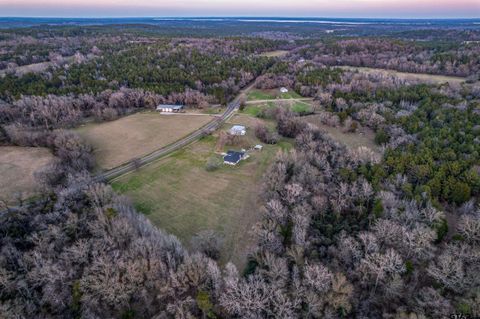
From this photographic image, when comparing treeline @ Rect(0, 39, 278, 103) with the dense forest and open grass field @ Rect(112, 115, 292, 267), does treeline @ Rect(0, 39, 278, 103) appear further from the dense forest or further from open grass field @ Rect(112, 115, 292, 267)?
open grass field @ Rect(112, 115, 292, 267)

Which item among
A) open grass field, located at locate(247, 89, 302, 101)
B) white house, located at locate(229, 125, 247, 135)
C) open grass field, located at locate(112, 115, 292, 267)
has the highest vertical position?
open grass field, located at locate(247, 89, 302, 101)

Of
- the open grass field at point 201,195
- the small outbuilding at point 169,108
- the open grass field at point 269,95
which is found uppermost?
the open grass field at point 269,95

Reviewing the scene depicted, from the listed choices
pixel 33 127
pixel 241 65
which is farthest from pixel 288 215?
pixel 241 65

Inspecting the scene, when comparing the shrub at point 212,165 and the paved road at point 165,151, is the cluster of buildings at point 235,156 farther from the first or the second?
the paved road at point 165,151

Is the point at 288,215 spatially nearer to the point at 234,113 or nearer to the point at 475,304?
the point at 475,304

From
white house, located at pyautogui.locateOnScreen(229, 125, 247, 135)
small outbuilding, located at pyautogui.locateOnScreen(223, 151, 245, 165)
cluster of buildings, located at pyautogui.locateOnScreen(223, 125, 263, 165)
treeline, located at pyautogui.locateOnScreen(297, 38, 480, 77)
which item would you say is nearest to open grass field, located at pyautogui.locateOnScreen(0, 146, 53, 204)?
small outbuilding, located at pyautogui.locateOnScreen(223, 151, 245, 165)

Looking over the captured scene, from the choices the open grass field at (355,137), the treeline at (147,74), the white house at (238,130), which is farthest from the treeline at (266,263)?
the treeline at (147,74)
